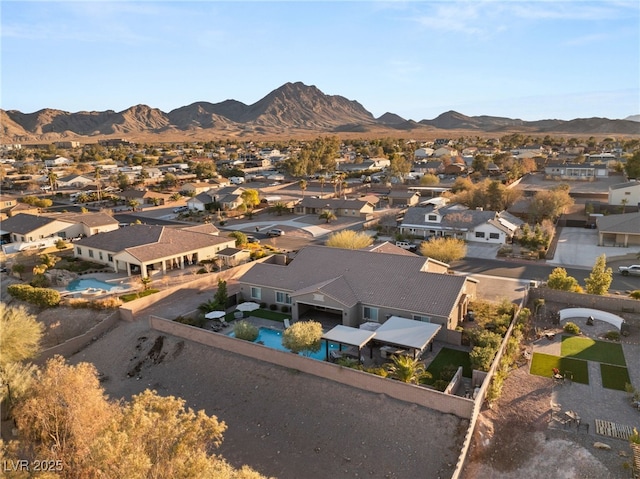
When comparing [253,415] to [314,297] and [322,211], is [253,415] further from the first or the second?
[322,211]

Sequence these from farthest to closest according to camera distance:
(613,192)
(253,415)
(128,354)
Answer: (613,192) → (128,354) → (253,415)

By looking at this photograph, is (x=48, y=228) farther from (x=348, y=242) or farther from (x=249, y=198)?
(x=348, y=242)

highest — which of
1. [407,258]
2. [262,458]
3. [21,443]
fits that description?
[407,258]

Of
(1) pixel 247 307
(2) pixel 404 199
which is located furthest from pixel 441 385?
(2) pixel 404 199

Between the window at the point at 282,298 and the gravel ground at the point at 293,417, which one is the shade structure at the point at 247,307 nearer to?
the window at the point at 282,298

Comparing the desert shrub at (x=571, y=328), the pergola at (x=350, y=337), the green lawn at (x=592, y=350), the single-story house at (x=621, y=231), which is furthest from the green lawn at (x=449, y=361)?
the single-story house at (x=621, y=231)

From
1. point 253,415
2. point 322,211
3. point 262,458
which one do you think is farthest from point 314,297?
point 322,211
